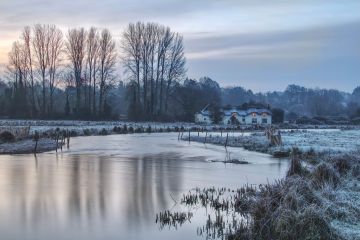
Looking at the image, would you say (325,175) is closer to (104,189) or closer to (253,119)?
(104,189)

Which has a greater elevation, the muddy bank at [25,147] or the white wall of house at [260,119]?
the white wall of house at [260,119]

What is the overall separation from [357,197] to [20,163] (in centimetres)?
1818

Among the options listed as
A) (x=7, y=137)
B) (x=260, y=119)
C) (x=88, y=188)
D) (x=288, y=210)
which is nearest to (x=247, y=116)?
(x=260, y=119)

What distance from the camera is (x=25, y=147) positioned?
33.9 metres

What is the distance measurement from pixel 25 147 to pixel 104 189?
18.2m

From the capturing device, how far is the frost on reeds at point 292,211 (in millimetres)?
10039

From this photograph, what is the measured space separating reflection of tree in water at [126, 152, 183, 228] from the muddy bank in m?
8.17

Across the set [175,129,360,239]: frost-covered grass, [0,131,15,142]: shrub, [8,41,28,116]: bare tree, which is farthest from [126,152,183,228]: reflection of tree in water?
[8,41,28,116]: bare tree

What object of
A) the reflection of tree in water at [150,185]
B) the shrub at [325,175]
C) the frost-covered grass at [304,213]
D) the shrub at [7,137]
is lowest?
the reflection of tree in water at [150,185]

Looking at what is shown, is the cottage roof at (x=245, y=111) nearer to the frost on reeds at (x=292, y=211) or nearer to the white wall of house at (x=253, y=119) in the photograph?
the white wall of house at (x=253, y=119)

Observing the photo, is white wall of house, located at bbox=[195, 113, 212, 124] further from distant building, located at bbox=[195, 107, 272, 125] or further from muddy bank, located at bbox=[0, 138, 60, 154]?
muddy bank, located at bbox=[0, 138, 60, 154]

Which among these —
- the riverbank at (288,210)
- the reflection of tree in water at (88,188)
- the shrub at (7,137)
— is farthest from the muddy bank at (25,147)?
the riverbank at (288,210)

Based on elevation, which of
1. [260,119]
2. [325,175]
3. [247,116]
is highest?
[247,116]

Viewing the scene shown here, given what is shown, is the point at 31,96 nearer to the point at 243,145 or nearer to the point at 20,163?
the point at 243,145
